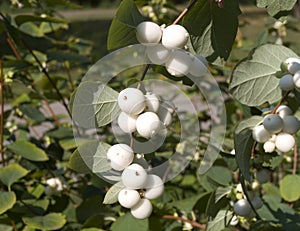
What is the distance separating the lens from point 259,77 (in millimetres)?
940

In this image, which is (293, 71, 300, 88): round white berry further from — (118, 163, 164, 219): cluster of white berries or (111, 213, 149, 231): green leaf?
(111, 213, 149, 231): green leaf

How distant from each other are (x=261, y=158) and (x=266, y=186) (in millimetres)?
692

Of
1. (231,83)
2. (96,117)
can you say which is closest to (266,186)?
(231,83)

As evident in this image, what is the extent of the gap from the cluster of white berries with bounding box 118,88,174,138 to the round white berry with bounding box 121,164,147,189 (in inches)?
1.8

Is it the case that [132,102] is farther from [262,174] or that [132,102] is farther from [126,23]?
[262,174]

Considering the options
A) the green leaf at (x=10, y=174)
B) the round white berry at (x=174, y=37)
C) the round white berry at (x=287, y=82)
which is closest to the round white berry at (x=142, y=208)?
the round white berry at (x=174, y=37)

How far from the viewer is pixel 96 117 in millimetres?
712

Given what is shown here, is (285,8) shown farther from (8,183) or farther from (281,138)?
(8,183)

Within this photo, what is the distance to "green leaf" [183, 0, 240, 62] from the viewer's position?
0.77m

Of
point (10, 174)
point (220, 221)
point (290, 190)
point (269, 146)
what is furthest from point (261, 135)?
point (10, 174)

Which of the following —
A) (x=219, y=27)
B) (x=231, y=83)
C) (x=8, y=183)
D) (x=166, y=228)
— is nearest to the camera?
(x=219, y=27)

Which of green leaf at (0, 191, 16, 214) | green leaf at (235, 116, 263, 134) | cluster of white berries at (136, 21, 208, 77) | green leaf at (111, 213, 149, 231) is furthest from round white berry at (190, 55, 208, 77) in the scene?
green leaf at (0, 191, 16, 214)

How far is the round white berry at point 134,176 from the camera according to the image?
0.67 metres

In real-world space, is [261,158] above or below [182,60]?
below
